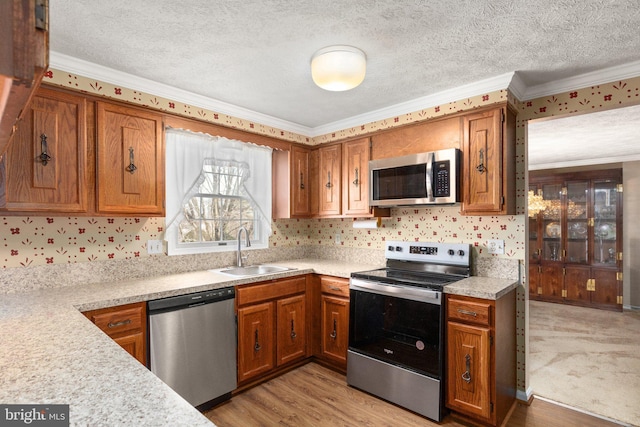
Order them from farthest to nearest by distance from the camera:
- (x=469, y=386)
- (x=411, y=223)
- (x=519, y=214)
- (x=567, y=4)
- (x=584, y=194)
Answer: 1. (x=584, y=194)
2. (x=411, y=223)
3. (x=519, y=214)
4. (x=469, y=386)
5. (x=567, y=4)

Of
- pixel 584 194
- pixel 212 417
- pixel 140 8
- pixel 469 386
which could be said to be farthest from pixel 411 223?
pixel 584 194

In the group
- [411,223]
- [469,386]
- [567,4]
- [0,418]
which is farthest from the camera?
[411,223]

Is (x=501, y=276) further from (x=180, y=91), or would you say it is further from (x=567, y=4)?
(x=180, y=91)

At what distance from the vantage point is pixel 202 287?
7.86 feet

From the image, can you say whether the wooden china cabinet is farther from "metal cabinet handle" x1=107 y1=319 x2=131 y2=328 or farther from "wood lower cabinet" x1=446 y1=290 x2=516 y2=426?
"metal cabinet handle" x1=107 y1=319 x2=131 y2=328

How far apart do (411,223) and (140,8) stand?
2578mm

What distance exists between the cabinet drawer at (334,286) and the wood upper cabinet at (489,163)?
1.14 metres

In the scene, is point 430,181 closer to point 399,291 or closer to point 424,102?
point 424,102

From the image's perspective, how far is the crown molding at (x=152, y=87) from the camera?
2141 millimetres

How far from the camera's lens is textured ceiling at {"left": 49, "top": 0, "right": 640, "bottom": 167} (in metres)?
1.64

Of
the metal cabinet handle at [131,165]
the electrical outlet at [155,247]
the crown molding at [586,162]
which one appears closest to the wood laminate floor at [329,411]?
the electrical outlet at [155,247]

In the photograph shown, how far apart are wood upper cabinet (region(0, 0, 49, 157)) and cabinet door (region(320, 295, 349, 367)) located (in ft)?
9.10

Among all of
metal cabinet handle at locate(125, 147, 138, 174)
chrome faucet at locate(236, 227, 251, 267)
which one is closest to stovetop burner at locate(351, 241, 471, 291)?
chrome faucet at locate(236, 227, 251, 267)

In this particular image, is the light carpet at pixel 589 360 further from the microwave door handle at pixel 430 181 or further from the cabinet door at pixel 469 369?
the microwave door handle at pixel 430 181
